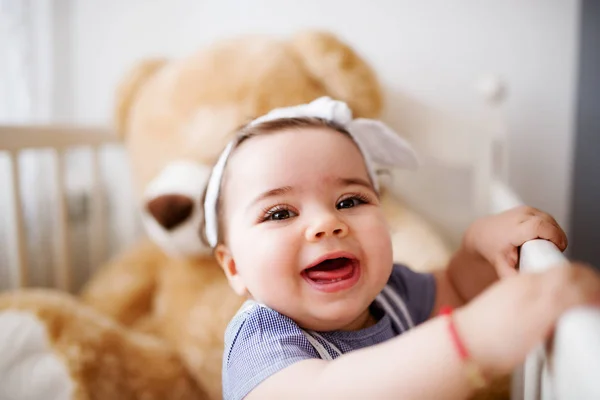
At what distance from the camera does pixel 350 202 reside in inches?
19.9

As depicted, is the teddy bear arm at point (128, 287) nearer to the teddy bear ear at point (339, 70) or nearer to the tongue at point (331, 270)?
the teddy bear ear at point (339, 70)

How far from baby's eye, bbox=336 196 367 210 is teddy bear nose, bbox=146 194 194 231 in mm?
322

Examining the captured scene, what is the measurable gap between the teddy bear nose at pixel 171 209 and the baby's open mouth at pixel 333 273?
34 centimetres

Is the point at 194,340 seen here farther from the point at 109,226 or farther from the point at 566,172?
the point at 566,172

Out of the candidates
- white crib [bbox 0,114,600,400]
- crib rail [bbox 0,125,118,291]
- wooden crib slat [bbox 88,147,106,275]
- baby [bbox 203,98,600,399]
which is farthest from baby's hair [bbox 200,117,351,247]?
wooden crib slat [bbox 88,147,106,275]

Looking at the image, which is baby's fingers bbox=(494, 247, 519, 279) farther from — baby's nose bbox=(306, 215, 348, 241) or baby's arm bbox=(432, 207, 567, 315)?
baby's nose bbox=(306, 215, 348, 241)

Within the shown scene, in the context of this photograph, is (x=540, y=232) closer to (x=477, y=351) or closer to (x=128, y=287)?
(x=477, y=351)

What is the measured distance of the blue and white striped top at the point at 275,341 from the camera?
42cm

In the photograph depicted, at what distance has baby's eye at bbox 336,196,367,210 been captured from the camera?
50cm

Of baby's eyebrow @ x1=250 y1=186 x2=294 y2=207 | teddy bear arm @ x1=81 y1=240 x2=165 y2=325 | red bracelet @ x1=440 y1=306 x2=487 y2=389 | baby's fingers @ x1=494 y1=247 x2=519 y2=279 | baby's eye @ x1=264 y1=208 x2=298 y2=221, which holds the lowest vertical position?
teddy bear arm @ x1=81 y1=240 x2=165 y2=325

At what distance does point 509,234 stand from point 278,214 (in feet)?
0.79

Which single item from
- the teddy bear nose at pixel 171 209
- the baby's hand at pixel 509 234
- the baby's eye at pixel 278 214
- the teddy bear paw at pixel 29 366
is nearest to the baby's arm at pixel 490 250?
the baby's hand at pixel 509 234

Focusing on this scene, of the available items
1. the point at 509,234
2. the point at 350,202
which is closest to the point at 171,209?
the point at 350,202

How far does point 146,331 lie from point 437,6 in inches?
32.7
